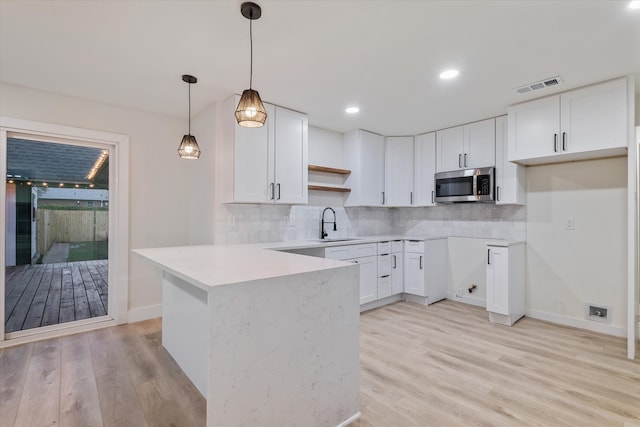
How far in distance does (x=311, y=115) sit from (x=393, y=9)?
2005 mm

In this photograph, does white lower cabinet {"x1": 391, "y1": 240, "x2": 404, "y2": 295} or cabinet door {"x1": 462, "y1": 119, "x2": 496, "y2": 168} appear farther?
white lower cabinet {"x1": 391, "y1": 240, "x2": 404, "y2": 295}

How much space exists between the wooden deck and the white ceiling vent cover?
4.70 metres

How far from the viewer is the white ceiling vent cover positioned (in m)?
2.78

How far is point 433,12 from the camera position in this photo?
192cm

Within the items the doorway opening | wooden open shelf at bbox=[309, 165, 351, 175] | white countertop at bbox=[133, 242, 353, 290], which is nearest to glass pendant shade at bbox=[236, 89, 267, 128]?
white countertop at bbox=[133, 242, 353, 290]

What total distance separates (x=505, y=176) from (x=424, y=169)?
43.8 inches

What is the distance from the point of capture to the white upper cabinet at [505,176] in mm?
3652

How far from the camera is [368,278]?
3914 mm

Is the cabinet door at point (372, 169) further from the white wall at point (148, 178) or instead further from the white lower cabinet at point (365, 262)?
the white wall at point (148, 178)

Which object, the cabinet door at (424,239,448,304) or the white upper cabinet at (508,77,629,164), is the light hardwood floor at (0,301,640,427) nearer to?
the cabinet door at (424,239,448,304)

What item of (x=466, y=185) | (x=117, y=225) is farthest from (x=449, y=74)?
(x=117, y=225)

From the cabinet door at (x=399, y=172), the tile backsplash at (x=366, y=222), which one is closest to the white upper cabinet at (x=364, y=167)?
the cabinet door at (x=399, y=172)

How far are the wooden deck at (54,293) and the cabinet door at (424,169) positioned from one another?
4.11 metres

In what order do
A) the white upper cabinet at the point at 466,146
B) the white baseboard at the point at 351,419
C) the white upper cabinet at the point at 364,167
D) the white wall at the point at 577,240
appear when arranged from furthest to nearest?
1. the white upper cabinet at the point at 364,167
2. the white upper cabinet at the point at 466,146
3. the white wall at the point at 577,240
4. the white baseboard at the point at 351,419
